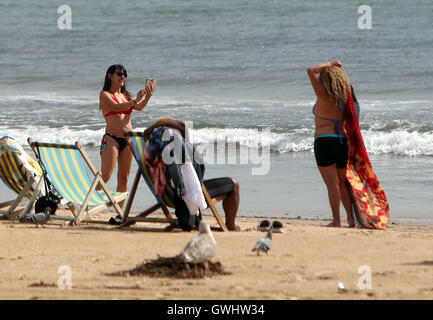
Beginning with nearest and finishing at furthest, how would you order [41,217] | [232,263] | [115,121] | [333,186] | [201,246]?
[201,246] → [232,263] → [41,217] → [333,186] → [115,121]

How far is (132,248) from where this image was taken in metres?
5.78

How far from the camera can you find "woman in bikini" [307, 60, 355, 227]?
680cm

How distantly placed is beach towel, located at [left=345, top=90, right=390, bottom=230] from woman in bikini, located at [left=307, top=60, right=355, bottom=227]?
0.24ft

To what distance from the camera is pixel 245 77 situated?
20781 mm

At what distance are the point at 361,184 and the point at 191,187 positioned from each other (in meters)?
1.70

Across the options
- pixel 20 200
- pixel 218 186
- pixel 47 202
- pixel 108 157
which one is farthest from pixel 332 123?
pixel 20 200

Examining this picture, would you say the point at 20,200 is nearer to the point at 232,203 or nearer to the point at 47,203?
the point at 47,203

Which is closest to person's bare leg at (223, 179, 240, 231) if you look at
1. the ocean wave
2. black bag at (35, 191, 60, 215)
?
black bag at (35, 191, 60, 215)

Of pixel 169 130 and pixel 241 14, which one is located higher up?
pixel 241 14

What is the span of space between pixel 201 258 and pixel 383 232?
239cm
